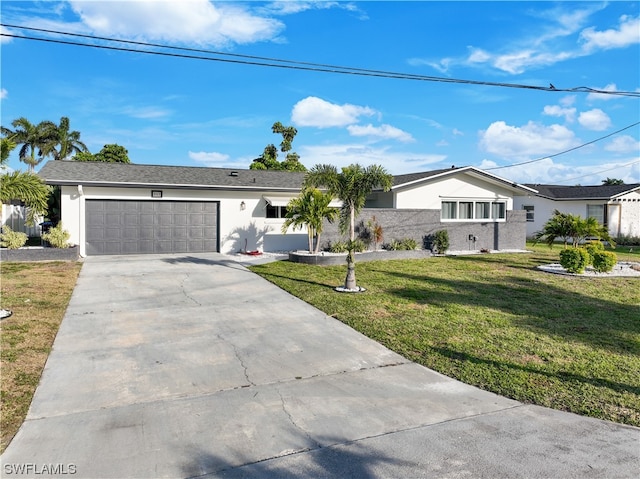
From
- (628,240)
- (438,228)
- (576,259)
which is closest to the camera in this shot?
(576,259)

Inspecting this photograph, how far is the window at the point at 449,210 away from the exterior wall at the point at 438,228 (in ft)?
2.73

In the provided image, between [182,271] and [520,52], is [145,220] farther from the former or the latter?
[520,52]

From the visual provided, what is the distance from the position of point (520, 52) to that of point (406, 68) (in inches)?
135

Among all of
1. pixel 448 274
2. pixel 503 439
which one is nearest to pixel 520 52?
pixel 448 274

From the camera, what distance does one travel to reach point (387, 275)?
40.0 feet

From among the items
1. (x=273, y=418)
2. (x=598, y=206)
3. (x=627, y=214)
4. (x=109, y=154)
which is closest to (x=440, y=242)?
(x=598, y=206)

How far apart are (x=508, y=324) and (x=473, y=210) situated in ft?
45.0

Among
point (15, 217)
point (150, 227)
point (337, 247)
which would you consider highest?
point (15, 217)

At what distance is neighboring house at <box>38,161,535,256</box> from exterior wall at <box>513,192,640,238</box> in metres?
6.70

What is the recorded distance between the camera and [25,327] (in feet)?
21.7

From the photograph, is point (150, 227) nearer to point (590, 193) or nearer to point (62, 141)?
point (590, 193)

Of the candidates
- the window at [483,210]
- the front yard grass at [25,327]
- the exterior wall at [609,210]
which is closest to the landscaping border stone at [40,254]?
the front yard grass at [25,327]

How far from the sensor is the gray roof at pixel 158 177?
50.0ft

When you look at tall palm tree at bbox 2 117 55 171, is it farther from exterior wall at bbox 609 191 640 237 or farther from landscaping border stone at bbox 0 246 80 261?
exterior wall at bbox 609 191 640 237
